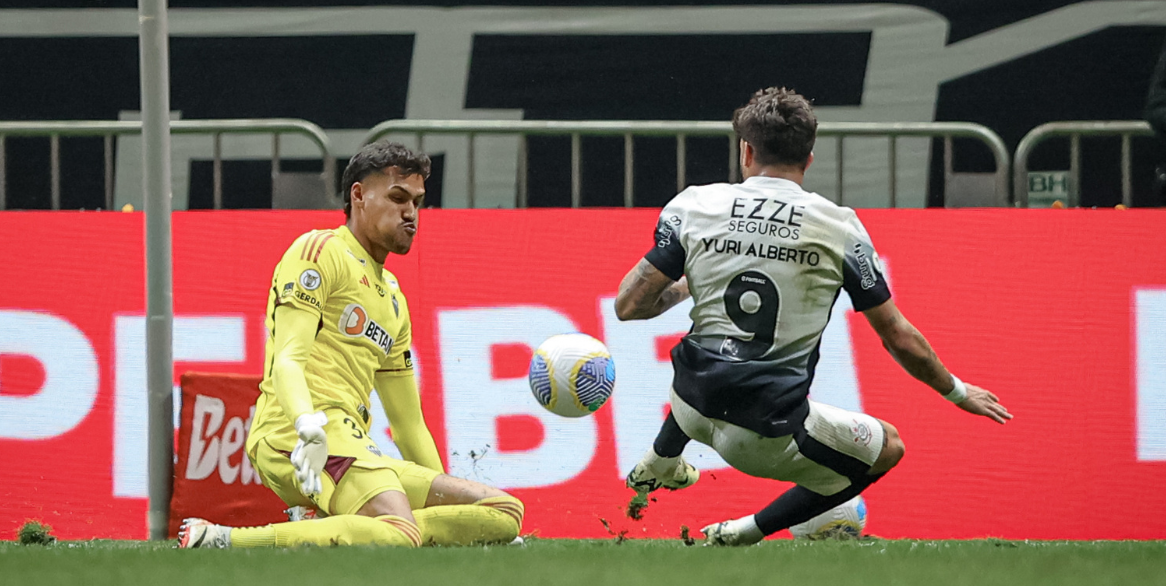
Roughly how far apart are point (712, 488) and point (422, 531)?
6.44 feet

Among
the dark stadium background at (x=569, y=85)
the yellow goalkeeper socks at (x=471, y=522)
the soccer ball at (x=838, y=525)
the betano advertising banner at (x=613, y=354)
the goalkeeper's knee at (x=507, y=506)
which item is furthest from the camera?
the dark stadium background at (x=569, y=85)

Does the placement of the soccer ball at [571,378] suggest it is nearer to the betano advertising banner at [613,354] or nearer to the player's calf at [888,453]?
the player's calf at [888,453]

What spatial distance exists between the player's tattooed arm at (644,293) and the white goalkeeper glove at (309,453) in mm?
1154

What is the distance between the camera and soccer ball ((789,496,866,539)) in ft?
21.1

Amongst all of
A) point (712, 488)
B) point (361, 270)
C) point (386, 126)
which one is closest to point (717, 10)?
point (386, 126)

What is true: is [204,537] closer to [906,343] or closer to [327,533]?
[327,533]

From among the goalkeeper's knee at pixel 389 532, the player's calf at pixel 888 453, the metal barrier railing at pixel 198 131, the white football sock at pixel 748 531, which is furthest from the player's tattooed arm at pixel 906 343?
the metal barrier railing at pixel 198 131

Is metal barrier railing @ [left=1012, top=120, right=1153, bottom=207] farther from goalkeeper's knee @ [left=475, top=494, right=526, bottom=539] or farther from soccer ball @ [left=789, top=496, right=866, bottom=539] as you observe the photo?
goalkeeper's knee @ [left=475, top=494, right=526, bottom=539]

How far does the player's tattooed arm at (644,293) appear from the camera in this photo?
492 centimetres

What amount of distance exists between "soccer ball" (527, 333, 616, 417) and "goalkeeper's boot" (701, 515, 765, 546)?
2.22 feet

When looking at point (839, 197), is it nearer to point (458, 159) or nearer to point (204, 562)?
point (458, 159)

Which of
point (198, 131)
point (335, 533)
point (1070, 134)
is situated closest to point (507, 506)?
point (335, 533)

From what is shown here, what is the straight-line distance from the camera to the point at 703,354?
16.2 feet

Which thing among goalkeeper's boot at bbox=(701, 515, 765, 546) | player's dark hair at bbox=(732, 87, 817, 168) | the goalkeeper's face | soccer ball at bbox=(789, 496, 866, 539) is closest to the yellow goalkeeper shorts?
the goalkeeper's face
